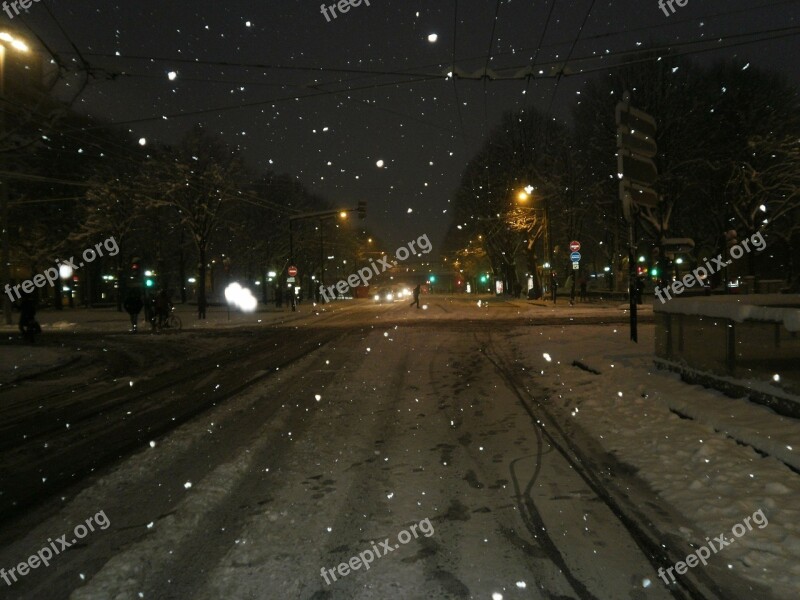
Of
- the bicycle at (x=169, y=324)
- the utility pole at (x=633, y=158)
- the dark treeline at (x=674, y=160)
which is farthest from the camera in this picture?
the dark treeline at (x=674, y=160)

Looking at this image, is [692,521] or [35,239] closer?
[692,521]

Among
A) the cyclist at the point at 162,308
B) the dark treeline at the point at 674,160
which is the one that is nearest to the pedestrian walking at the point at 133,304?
the cyclist at the point at 162,308

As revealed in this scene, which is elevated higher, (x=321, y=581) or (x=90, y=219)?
(x=90, y=219)

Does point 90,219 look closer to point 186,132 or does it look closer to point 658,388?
point 186,132

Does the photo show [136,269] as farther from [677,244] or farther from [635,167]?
[677,244]

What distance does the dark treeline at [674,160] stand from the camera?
113ft

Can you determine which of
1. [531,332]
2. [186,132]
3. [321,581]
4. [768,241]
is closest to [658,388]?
[321,581]

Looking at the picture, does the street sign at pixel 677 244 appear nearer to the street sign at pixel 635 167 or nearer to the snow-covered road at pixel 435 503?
the street sign at pixel 635 167

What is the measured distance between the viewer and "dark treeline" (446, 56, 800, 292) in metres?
34.5

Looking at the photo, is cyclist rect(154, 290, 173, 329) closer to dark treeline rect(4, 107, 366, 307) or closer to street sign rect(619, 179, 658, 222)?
dark treeline rect(4, 107, 366, 307)

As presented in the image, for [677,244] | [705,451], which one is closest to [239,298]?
[677,244]

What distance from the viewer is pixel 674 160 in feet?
116

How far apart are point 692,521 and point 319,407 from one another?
6.23 meters

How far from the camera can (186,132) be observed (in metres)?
43.7
